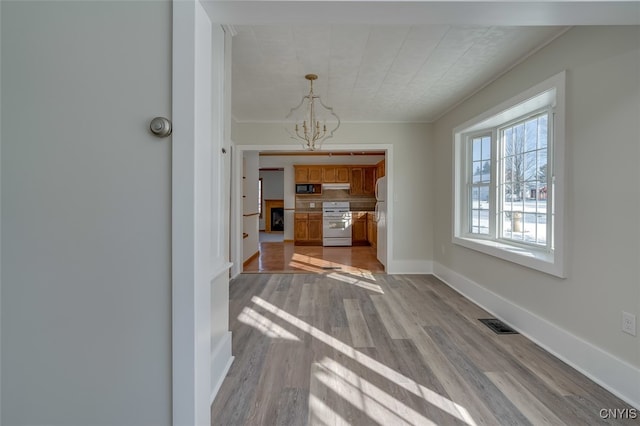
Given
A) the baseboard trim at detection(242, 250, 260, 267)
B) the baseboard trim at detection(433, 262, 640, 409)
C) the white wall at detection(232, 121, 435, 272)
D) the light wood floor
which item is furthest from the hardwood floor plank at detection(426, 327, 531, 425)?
the baseboard trim at detection(242, 250, 260, 267)

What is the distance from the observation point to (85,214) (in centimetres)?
101

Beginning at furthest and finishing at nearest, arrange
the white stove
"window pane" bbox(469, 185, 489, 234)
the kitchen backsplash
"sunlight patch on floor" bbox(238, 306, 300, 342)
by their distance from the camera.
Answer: the kitchen backsplash < the white stove < "window pane" bbox(469, 185, 489, 234) < "sunlight patch on floor" bbox(238, 306, 300, 342)

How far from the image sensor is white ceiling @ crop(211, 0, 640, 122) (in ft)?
3.45

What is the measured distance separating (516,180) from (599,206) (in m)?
1.15

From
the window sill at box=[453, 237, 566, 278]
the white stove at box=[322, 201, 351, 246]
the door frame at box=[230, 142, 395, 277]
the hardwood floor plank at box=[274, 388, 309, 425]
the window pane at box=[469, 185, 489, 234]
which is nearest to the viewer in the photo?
the hardwood floor plank at box=[274, 388, 309, 425]

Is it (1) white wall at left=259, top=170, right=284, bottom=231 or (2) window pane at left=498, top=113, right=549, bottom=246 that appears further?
(1) white wall at left=259, top=170, right=284, bottom=231

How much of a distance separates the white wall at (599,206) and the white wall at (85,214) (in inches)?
90.7

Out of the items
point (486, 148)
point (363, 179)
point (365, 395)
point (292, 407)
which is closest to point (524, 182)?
point (486, 148)

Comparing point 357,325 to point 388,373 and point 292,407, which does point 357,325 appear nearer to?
point 388,373

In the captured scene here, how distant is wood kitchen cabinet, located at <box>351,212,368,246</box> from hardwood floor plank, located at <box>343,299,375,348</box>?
15.8 feet

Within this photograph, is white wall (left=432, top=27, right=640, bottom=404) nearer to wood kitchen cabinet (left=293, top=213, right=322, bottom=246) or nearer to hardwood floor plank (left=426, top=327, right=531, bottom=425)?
hardwood floor plank (left=426, top=327, right=531, bottom=425)

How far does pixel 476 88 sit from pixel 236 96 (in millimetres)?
2638

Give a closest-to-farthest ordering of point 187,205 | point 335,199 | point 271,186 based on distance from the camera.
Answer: point 187,205, point 335,199, point 271,186

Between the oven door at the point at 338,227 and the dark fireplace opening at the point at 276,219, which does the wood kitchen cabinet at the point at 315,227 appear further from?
the dark fireplace opening at the point at 276,219
